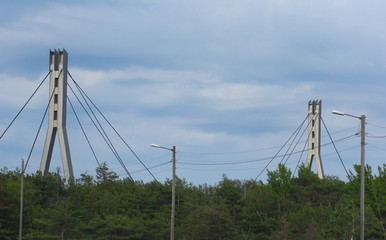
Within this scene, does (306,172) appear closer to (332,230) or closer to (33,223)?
(332,230)

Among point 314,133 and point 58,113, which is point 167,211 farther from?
point 314,133

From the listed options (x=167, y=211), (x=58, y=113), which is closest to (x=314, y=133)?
(x=167, y=211)

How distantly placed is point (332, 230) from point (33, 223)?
3418 cm

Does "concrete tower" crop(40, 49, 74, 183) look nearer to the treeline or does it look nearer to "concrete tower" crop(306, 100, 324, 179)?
the treeline

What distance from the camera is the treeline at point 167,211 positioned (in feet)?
202

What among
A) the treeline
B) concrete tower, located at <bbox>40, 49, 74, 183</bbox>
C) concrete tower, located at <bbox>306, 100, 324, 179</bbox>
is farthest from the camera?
concrete tower, located at <bbox>306, 100, 324, 179</bbox>

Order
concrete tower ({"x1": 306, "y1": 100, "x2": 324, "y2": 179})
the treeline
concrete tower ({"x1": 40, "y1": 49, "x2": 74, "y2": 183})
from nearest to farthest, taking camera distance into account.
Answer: concrete tower ({"x1": 40, "y1": 49, "x2": 74, "y2": 183}) → the treeline → concrete tower ({"x1": 306, "y1": 100, "x2": 324, "y2": 179})

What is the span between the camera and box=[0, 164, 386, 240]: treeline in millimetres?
61469

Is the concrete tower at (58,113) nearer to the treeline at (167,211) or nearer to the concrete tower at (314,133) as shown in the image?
the treeline at (167,211)

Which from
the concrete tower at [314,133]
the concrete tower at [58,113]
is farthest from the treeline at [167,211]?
the concrete tower at [314,133]

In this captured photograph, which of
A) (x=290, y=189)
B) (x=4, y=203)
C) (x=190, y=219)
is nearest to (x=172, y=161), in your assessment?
(x=190, y=219)

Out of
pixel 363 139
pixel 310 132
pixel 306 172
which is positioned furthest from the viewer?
pixel 310 132

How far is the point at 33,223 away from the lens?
63469 millimetres

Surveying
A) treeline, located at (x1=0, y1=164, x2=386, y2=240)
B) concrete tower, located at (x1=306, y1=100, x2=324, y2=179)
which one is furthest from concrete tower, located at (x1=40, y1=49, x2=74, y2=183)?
concrete tower, located at (x1=306, y1=100, x2=324, y2=179)
